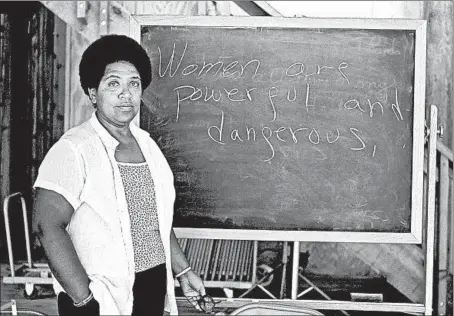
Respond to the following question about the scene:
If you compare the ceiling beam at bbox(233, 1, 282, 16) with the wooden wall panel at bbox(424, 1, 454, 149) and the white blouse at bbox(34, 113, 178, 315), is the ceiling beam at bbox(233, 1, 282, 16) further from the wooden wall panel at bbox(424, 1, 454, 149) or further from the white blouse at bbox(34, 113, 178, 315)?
the white blouse at bbox(34, 113, 178, 315)

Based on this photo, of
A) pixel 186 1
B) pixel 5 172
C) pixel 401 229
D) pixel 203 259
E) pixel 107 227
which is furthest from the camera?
pixel 5 172

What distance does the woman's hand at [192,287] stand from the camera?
2416mm

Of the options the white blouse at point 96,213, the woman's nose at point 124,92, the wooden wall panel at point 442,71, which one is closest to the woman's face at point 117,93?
the woman's nose at point 124,92

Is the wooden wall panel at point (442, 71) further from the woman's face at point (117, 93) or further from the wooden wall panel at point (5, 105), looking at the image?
the wooden wall panel at point (5, 105)

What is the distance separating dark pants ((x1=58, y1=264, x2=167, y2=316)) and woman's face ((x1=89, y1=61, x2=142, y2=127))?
0.51 metres

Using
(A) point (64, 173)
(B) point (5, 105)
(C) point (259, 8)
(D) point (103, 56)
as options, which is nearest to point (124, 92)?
(D) point (103, 56)

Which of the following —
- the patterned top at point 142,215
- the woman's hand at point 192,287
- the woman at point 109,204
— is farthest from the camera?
the woman's hand at point 192,287

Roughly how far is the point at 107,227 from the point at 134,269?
17 cm

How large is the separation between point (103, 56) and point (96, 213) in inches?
20.1

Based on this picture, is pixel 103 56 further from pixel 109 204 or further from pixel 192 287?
pixel 192 287

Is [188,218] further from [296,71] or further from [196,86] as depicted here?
[296,71]

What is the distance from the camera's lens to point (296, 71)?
302 cm

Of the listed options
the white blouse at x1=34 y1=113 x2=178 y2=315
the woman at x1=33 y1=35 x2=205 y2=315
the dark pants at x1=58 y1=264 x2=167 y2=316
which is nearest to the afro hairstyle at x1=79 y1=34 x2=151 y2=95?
the woman at x1=33 y1=35 x2=205 y2=315

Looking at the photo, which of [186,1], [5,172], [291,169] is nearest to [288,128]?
[291,169]
